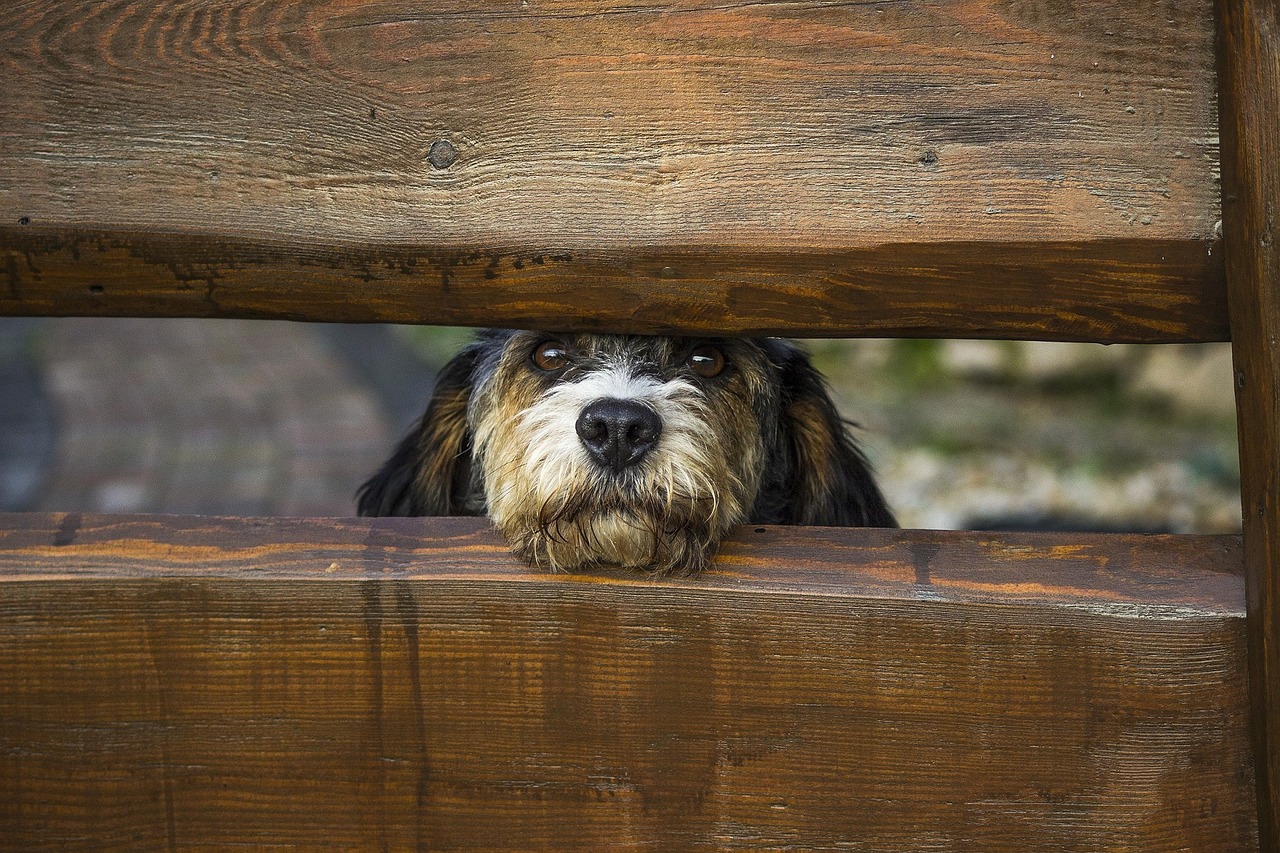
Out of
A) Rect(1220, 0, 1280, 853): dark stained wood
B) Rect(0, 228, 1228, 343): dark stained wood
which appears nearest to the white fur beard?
Rect(0, 228, 1228, 343): dark stained wood

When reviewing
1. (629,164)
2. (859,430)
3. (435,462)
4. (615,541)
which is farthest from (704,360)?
(859,430)

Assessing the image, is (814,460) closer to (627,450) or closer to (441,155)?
(627,450)

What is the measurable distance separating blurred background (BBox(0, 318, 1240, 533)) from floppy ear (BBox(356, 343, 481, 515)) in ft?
10.9

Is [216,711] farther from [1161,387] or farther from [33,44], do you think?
[1161,387]

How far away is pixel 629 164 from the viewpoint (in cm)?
186

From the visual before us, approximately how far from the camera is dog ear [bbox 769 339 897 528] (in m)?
2.92

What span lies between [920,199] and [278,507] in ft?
18.2

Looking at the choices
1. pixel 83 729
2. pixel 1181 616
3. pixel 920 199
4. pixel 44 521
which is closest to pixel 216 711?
pixel 83 729

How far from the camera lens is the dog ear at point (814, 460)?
292cm

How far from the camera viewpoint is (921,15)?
1.79 metres

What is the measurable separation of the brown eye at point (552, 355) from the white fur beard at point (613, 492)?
0.21m

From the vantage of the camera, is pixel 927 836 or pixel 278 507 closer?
pixel 927 836

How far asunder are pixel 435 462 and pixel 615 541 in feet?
3.62

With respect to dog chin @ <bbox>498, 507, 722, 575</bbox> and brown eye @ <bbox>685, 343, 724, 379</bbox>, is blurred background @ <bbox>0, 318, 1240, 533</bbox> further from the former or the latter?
dog chin @ <bbox>498, 507, 722, 575</bbox>
